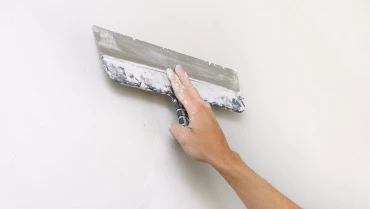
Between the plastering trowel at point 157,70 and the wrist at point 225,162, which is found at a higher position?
the plastering trowel at point 157,70

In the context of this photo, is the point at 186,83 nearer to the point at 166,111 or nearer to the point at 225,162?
the point at 166,111

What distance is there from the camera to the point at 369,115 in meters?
1.73

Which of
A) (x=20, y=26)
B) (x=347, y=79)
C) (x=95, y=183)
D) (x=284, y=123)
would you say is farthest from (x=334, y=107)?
(x=20, y=26)

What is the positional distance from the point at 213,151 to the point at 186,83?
195 millimetres

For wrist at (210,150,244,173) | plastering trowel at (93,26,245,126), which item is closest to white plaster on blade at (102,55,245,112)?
plastering trowel at (93,26,245,126)

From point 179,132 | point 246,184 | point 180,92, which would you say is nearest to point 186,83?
point 180,92

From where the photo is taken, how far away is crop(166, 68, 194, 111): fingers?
3.44ft

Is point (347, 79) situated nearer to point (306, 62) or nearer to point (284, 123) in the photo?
point (306, 62)

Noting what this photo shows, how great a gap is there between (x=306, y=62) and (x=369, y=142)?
1.34 feet

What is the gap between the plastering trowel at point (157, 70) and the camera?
100 cm

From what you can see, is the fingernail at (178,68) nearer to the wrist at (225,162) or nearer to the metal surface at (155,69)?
the metal surface at (155,69)

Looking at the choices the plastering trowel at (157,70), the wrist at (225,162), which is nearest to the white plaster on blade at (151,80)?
the plastering trowel at (157,70)

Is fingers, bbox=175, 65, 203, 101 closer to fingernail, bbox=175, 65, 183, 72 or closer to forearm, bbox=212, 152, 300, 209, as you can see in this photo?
fingernail, bbox=175, 65, 183, 72

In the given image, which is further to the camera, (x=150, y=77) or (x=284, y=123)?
(x=284, y=123)
